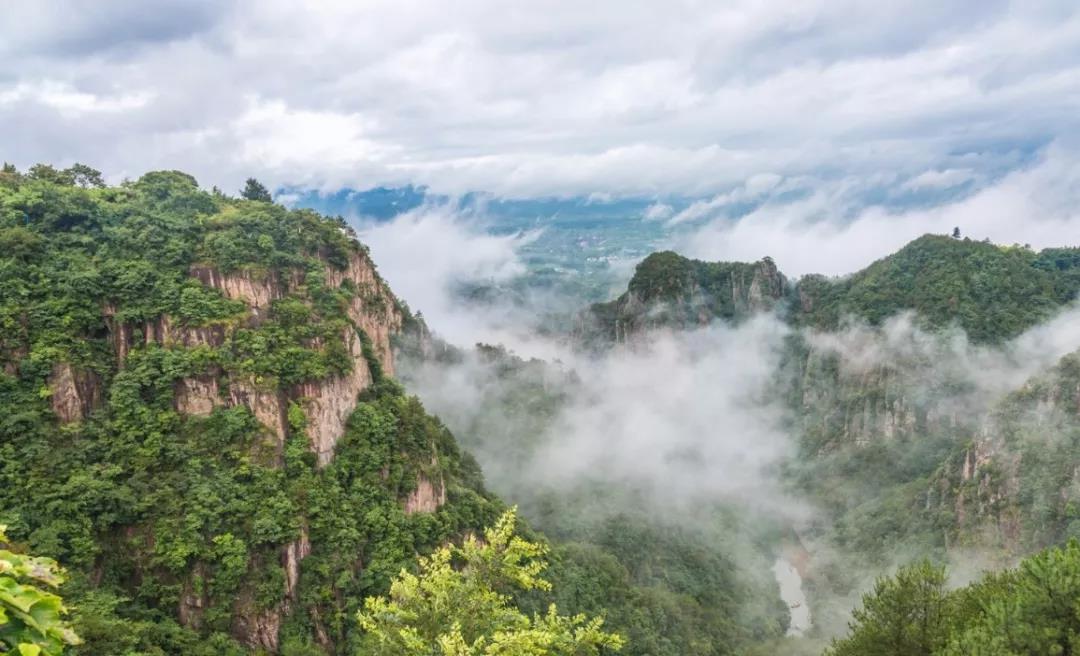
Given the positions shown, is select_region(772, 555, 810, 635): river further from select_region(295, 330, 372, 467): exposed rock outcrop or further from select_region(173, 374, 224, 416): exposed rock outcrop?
select_region(173, 374, 224, 416): exposed rock outcrop

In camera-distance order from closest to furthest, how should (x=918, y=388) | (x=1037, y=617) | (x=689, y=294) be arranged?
1. (x=1037, y=617)
2. (x=918, y=388)
3. (x=689, y=294)

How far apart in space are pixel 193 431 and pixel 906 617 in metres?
44.6

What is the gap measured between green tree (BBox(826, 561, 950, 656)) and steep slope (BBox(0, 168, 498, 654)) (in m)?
32.1

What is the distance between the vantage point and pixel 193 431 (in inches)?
1821

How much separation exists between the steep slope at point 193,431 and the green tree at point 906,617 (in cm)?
3211

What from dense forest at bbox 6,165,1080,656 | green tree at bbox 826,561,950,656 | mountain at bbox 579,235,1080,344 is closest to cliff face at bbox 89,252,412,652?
dense forest at bbox 6,165,1080,656

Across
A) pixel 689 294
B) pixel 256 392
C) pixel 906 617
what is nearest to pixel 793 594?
pixel 689 294

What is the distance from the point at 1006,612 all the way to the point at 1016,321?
135 metres

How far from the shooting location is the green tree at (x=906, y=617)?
2770cm

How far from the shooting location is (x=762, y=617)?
3851 inches

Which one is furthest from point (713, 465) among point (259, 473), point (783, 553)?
point (259, 473)

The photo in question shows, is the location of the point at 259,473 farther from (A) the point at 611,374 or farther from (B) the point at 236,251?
(A) the point at 611,374

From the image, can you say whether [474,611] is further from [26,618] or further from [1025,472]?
[1025,472]

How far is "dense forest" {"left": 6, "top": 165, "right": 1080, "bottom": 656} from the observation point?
73.4ft
